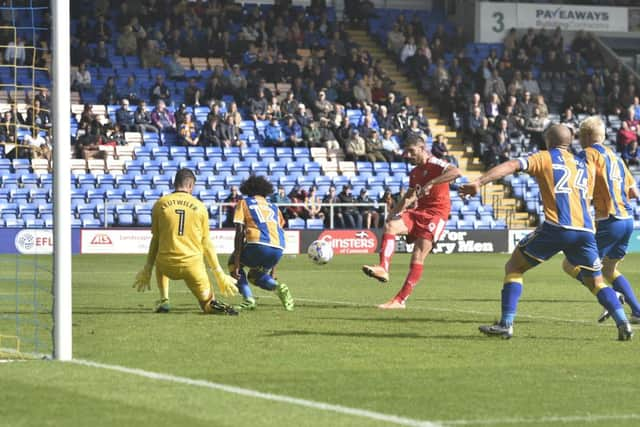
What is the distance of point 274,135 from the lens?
38.5 metres

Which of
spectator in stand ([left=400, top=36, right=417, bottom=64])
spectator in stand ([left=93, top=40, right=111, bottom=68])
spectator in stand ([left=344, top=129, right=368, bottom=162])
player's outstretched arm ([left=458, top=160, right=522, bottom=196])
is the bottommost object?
player's outstretched arm ([left=458, top=160, right=522, bottom=196])

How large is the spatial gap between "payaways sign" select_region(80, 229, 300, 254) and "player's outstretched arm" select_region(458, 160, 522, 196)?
22695 mm

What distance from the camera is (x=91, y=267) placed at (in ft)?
89.1

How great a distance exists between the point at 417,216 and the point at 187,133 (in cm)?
2156

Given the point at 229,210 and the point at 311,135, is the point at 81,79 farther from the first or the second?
the point at 311,135

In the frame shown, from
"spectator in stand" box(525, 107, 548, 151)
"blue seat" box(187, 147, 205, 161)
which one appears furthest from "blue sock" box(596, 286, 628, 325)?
"spectator in stand" box(525, 107, 548, 151)

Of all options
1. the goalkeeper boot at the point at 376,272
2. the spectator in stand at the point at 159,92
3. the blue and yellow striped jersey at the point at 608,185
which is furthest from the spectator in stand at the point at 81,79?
the blue and yellow striped jersey at the point at 608,185

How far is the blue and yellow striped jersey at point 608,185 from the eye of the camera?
13.9 meters

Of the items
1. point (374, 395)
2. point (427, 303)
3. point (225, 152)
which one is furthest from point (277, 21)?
point (374, 395)

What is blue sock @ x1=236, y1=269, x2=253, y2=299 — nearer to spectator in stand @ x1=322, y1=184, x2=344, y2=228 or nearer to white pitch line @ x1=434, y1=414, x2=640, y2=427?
white pitch line @ x1=434, y1=414, x2=640, y2=427

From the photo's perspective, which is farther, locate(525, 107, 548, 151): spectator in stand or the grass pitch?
locate(525, 107, 548, 151): spectator in stand

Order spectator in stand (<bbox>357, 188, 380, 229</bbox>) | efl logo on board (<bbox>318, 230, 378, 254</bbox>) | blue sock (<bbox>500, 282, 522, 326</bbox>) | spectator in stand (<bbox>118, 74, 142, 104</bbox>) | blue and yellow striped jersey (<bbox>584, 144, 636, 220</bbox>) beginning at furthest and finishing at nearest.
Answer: spectator in stand (<bbox>118, 74, 142, 104</bbox>)
spectator in stand (<bbox>357, 188, 380, 229</bbox>)
efl logo on board (<bbox>318, 230, 378, 254</bbox>)
blue and yellow striped jersey (<bbox>584, 144, 636, 220</bbox>)
blue sock (<bbox>500, 282, 522, 326</bbox>)

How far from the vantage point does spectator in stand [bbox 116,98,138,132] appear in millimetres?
36438

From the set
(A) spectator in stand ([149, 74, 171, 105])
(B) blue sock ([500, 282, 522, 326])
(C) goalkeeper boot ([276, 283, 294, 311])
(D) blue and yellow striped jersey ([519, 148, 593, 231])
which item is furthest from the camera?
(A) spectator in stand ([149, 74, 171, 105])
